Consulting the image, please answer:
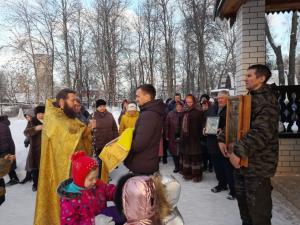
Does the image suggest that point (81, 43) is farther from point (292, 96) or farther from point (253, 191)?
point (253, 191)

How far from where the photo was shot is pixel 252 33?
632 cm

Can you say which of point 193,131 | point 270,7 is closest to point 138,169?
point 193,131

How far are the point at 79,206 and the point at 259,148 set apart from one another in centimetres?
168

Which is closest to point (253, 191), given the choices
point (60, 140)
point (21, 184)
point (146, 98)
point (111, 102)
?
point (146, 98)

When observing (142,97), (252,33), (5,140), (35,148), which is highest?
(252,33)

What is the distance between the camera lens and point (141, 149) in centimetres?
328

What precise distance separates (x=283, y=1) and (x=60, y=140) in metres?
5.41

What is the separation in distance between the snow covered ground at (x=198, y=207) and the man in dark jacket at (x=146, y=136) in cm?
166

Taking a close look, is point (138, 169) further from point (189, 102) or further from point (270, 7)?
point (270, 7)

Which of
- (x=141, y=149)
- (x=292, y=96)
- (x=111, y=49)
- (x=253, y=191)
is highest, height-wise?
(x=111, y=49)

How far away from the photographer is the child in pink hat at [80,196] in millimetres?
2420

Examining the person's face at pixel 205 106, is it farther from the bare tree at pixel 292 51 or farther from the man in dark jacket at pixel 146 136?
the bare tree at pixel 292 51

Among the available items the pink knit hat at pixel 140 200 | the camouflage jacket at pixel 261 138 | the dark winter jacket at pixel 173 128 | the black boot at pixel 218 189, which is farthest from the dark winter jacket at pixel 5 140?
the pink knit hat at pixel 140 200

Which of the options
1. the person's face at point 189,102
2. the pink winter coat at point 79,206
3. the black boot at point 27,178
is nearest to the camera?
the pink winter coat at point 79,206
